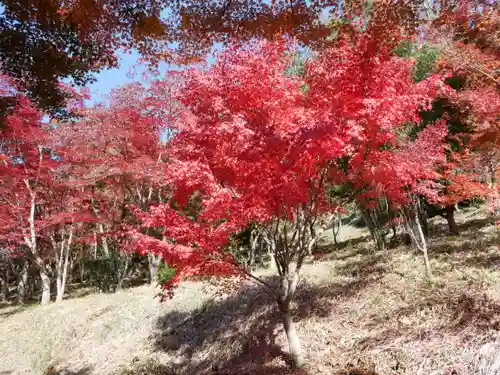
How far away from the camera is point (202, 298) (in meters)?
11.2

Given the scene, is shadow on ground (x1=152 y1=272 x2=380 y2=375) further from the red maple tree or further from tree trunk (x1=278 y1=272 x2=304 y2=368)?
the red maple tree

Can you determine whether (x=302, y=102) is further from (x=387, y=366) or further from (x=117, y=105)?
(x=117, y=105)

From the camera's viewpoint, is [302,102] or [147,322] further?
[147,322]

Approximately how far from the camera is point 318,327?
7.25 m

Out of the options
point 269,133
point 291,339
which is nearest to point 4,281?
point 291,339

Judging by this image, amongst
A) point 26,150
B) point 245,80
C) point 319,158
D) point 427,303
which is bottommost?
point 427,303

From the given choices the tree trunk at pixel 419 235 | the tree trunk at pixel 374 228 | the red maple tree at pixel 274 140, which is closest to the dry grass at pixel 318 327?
the tree trunk at pixel 419 235

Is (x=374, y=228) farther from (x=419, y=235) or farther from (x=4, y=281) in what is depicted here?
(x=4, y=281)

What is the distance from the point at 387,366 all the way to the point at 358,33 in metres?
5.28

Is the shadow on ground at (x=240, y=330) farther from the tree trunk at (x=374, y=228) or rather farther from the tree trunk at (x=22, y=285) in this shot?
the tree trunk at (x=22, y=285)

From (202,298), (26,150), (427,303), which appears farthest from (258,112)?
(26,150)

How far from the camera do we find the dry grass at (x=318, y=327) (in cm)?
532

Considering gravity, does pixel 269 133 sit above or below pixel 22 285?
above

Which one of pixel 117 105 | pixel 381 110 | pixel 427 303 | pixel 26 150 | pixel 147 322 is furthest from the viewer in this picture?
pixel 26 150
